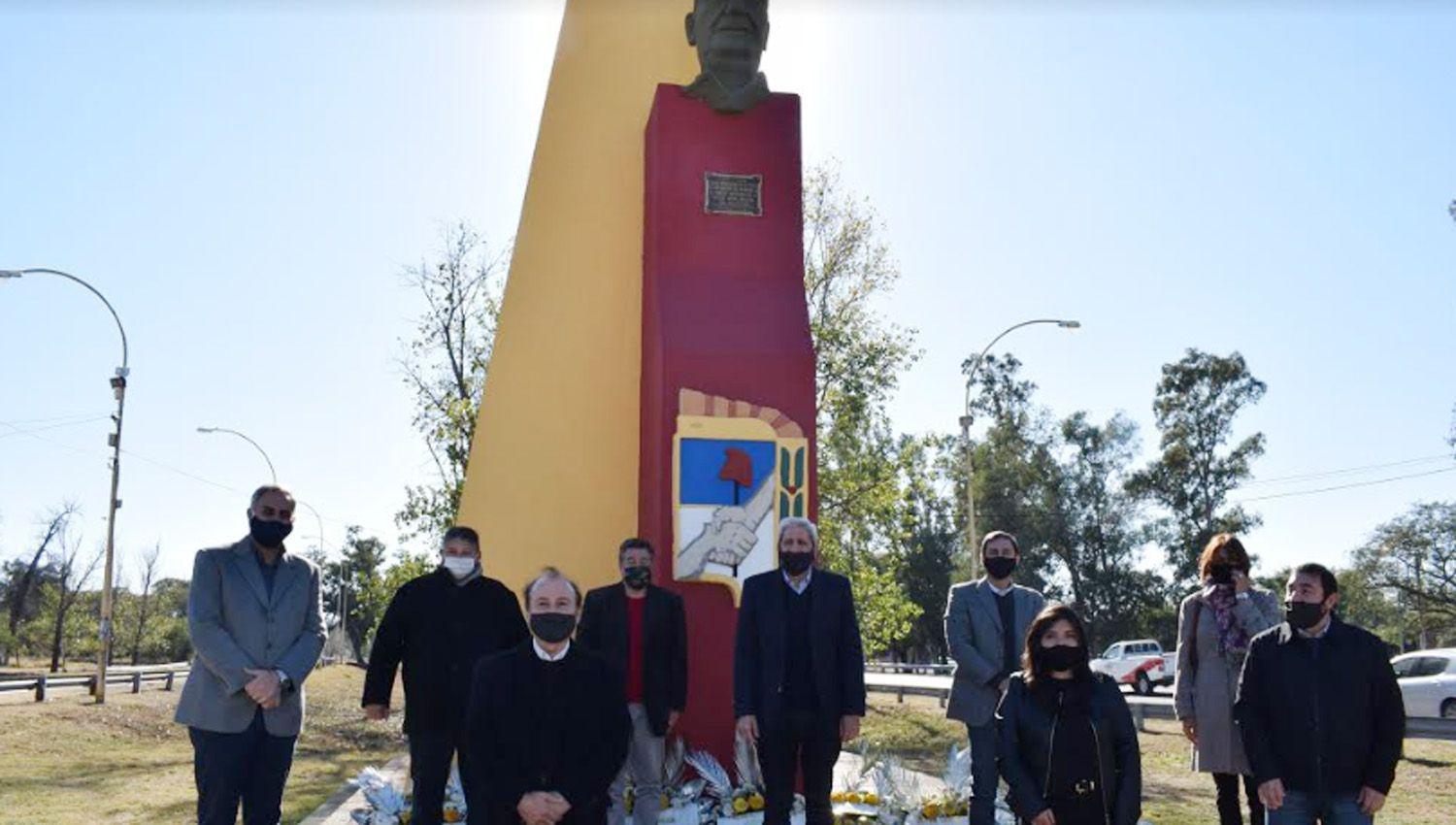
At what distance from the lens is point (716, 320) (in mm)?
8742

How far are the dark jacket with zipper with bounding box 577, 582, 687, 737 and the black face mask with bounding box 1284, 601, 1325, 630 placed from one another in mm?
3077

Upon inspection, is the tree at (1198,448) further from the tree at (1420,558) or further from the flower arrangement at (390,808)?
the flower arrangement at (390,808)

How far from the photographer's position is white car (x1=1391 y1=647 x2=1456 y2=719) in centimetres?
1905

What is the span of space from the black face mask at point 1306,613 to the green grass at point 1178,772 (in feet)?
11.9

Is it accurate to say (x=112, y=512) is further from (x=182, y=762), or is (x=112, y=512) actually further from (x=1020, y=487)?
(x=1020, y=487)

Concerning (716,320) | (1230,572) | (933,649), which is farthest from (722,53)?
(933,649)

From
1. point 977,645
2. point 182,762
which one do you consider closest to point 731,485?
point 977,645

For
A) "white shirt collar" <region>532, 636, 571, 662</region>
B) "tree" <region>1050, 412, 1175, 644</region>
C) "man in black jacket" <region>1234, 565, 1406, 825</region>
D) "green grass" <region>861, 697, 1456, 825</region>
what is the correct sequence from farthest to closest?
"tree" <region>1050, 412, 1175, 644</region>, "green grass" <region>861, 697, 1456, 825</region>, "man in black jacket" <region>1234, 565, 1406, 825</region>, "white shirt collar" <region>532, 636, 571, 662</region>

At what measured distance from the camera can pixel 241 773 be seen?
209 inches

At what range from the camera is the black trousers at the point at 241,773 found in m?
5.20

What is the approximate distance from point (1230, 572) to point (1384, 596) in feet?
164

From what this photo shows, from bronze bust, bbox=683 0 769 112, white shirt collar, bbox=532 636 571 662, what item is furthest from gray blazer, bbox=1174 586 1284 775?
bronze bust, bbox=683 0 769 112

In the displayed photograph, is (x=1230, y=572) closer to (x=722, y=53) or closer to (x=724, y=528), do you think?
(x=724, y=528)

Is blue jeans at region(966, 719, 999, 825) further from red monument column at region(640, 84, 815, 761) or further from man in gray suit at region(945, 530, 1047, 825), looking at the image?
red monument column at region(640, 84, 815, 761)
